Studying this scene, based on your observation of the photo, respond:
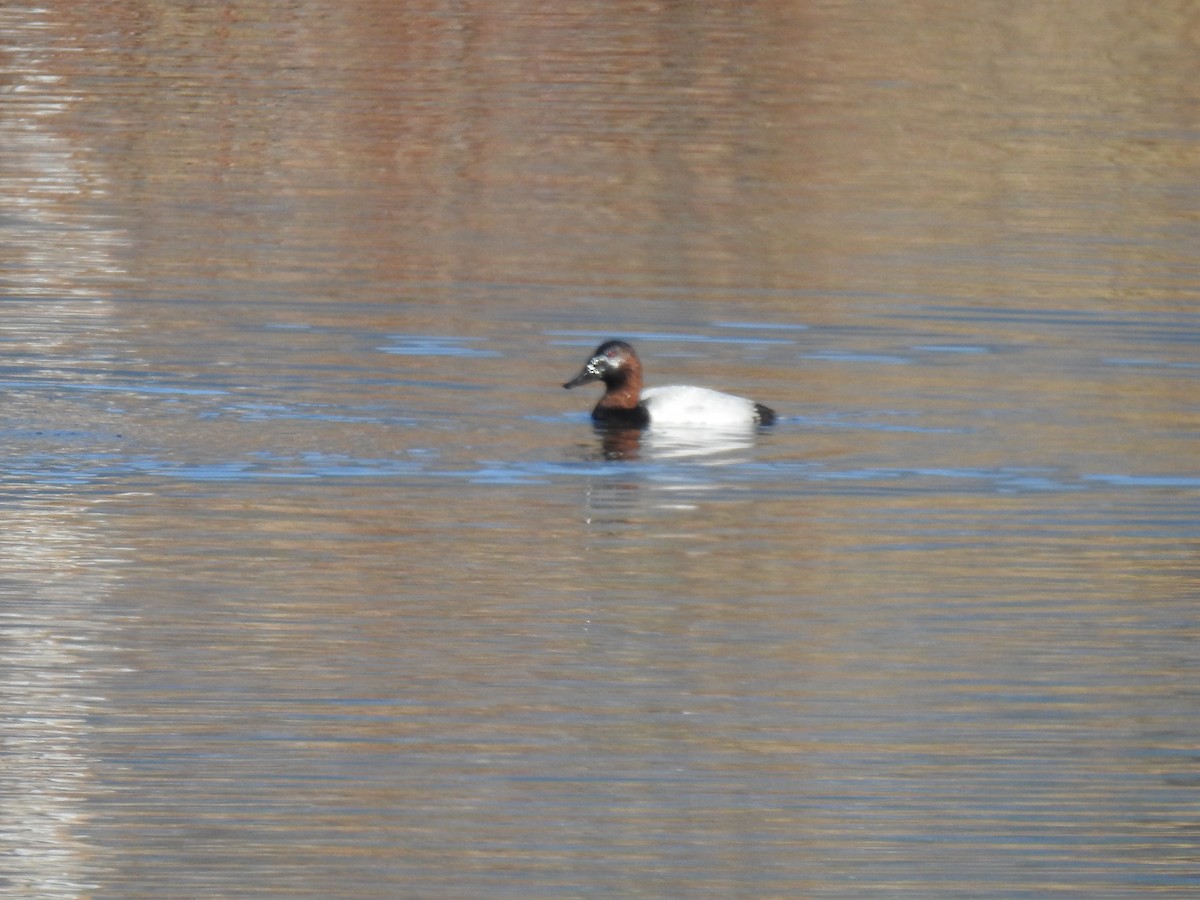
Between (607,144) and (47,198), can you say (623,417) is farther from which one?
(607,144)

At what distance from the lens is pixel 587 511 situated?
37.0 ft

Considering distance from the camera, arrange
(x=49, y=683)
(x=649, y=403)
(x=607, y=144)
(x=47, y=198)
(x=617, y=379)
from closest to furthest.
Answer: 1. (x=49, y=683)
2. (x=649, y=403)
3. (x=617, y=379)
4. (x=47, y=198)
5. (x=607, y=144)

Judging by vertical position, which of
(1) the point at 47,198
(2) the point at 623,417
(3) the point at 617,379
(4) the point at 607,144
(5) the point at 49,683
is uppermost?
(5) the point at 49,683

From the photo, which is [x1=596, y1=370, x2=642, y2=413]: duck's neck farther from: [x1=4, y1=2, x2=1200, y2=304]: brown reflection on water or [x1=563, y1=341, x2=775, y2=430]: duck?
[x1=4, y1=2, x2=1200, y2=304]: brown reflection on water

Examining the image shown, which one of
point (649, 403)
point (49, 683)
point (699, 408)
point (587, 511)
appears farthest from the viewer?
point (649, 403)

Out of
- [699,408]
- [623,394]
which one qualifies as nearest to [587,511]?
[699,408]

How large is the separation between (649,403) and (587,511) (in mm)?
1832

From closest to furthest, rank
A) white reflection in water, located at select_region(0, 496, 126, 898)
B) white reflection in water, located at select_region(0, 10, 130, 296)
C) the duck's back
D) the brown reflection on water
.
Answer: white reflection in water, located at select_region(0, 496, 126, 898), the duck's back, white reflection in water, located at select_region(0, 10, 130, 296), the brown reflection on water

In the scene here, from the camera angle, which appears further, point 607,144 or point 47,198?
point 607,144

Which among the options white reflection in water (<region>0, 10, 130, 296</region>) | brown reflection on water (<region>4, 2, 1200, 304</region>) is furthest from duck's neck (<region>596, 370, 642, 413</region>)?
white reflection in water (<region>0, 10, 130, 296</region>)

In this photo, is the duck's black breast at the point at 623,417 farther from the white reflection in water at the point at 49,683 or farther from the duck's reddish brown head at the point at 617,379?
the white reflection in water at the point at 49,683

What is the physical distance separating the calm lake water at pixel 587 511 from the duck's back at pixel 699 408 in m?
0.12

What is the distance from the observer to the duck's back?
12711mm

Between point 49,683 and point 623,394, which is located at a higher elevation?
point 49,683
